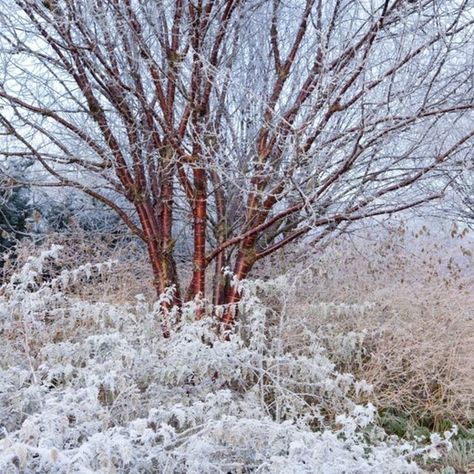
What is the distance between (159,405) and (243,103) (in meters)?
3.01

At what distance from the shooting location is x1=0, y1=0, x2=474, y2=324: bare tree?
3.72 m

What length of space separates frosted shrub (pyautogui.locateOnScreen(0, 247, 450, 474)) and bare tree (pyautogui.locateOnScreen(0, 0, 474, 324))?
0.89 metres

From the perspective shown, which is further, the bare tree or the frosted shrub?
the bare tree

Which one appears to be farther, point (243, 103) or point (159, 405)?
point (243, 103)

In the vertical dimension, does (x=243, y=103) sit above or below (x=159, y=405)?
above

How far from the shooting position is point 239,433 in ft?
7.42

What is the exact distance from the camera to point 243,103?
201 inches

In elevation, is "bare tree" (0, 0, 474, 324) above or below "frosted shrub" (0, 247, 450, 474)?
above

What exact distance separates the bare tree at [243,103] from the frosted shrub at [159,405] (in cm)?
89

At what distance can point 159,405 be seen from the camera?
297cm

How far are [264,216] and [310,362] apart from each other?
1.49m

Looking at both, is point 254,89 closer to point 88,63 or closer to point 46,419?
point 88,63

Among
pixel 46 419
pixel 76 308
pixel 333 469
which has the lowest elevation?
pixel 333 469

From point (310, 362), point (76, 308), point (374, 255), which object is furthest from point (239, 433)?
point (374, 255)
